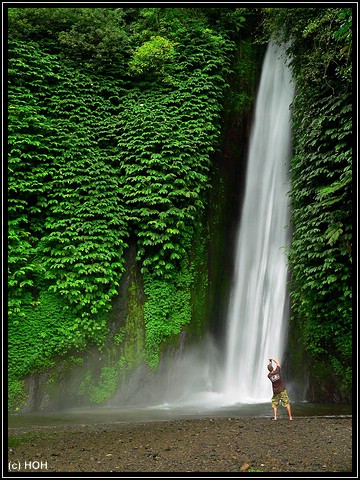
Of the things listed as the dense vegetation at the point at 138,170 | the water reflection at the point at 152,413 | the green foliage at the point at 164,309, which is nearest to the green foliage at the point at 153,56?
the dense vegetation at the point at 138,170

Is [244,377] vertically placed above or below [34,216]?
below

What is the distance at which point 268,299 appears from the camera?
11.4 meters

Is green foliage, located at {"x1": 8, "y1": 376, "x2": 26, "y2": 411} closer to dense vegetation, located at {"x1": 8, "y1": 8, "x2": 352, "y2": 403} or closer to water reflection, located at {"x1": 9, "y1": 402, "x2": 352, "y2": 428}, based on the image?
dense vegetation, located at {"x1": 8, "y1": 8, "x2": 352, "y2": 403}

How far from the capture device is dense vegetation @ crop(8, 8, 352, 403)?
9555mm

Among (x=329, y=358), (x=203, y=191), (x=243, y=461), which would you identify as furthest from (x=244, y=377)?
(x=243, y=461)

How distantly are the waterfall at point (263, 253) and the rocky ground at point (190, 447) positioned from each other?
2.95 meters

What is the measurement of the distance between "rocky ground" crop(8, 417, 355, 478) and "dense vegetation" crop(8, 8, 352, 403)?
249cm

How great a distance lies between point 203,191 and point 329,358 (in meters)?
5.15

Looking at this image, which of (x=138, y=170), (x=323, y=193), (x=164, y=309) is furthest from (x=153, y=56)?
(x=164, y=309)

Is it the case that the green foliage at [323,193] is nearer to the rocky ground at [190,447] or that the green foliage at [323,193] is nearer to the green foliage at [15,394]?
the rocky ground at [190,447]
